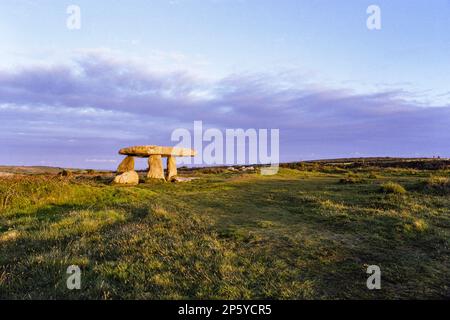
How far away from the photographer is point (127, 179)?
2414cm

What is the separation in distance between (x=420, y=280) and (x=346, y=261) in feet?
4.19

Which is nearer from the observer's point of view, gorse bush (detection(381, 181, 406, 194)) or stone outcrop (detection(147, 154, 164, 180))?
gorse bush (detection(381, 181, 406, 194))

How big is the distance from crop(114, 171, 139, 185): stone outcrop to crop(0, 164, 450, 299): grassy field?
10.5 m

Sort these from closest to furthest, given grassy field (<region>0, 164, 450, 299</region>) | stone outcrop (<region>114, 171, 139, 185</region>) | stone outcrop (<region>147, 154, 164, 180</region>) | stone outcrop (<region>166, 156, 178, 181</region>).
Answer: grassy field (<region>0, 164, 450, 299</region>) < stone outcrop (<region>114, 171, 139, 185</region>) < stone outcrop (<region>147, 154, 164, 180</region>) < stone outcrop (<region>166, 156, 178, 181</region>)

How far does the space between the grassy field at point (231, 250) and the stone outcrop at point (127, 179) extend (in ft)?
34.4

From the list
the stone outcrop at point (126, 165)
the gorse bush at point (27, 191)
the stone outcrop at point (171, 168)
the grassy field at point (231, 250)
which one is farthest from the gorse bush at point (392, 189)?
the stone outcrop at point (126, 165)

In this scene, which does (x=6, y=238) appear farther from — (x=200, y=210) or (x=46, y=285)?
(x=200, y=210)

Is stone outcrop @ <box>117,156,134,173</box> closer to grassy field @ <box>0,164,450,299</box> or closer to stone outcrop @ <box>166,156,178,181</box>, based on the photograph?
stone outcrop @ <box>166,156,178,181</box>

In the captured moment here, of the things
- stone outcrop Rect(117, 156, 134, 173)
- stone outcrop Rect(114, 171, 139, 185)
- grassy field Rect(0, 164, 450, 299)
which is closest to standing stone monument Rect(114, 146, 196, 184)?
stone outcrop Rect(117, 156, 134, 173)

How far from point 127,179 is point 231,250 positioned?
18853 millimetres

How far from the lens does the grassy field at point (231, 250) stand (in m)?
5.00

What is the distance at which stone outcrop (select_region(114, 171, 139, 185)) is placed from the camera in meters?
23.7

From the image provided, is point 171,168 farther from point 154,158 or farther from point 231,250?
point 231,250
